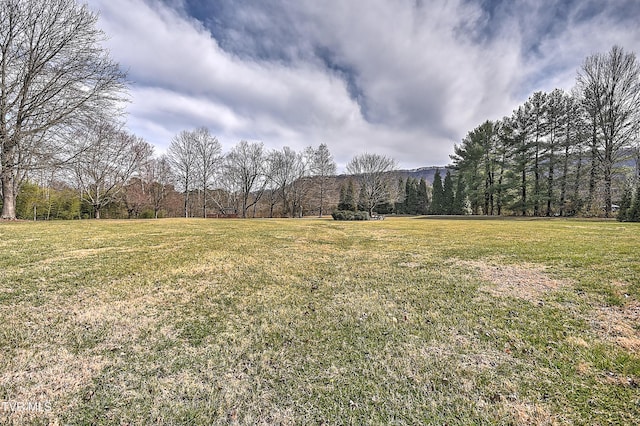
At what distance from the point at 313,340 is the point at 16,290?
14.0 ft

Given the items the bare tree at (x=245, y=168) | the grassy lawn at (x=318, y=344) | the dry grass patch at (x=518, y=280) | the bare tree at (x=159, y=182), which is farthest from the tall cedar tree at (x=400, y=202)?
the grassy lawn at (x=318, y=344)

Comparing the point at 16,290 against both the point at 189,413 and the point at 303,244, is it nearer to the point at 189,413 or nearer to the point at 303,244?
the point at 189,413

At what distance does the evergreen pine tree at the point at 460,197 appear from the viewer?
34803 mm

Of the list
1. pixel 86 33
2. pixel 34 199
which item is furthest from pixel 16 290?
pixel 34 199

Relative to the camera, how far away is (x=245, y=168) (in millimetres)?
34688

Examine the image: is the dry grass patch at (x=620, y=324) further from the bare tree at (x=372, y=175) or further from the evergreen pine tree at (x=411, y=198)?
the evergreen pine tree at (x=411, y=198)

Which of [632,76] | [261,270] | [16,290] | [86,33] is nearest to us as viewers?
[16,290]

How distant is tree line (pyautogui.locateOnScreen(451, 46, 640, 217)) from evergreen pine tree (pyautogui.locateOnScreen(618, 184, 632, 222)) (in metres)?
0.17

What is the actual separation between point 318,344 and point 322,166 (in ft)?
113

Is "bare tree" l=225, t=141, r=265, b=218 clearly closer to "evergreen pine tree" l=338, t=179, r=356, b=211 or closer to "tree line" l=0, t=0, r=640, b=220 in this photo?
"tree line" l=0, t=0, r=640, b=220

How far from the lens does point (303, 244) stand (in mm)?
8078

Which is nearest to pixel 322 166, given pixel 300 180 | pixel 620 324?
pixel 300 180

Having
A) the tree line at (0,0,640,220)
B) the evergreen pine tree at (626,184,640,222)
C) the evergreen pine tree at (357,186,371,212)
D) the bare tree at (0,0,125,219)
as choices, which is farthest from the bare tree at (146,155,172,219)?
the evergreen pine tree at (626,184,640,222)

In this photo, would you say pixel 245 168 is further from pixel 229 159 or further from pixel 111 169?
pixel 111 169
